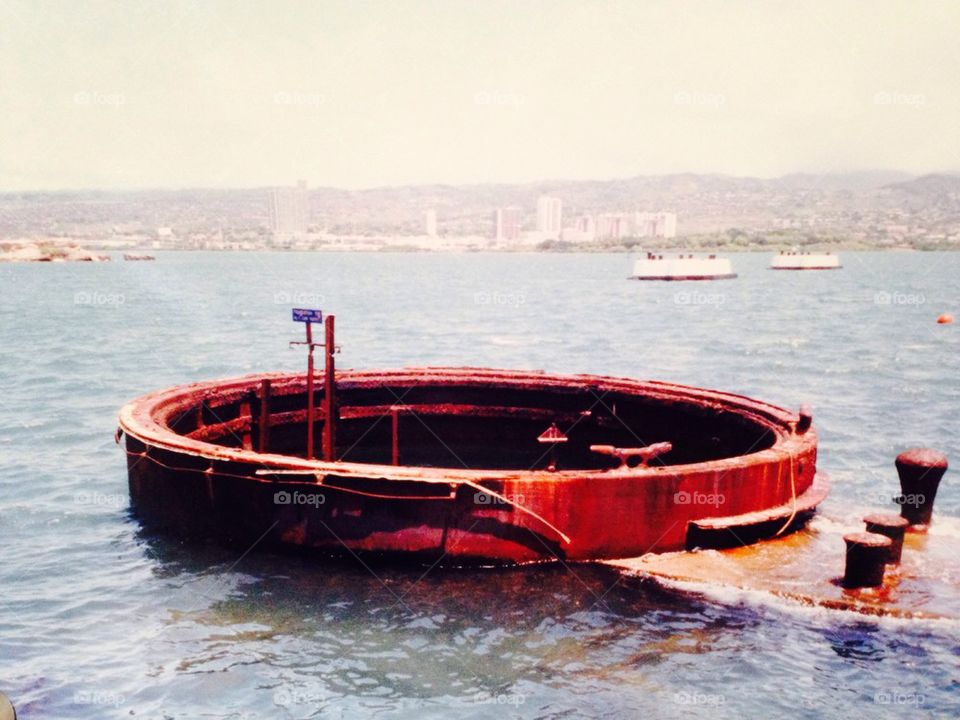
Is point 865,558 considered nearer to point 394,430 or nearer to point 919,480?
point 919,480

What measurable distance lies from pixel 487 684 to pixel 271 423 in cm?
955

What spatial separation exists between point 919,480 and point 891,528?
2.36 meters

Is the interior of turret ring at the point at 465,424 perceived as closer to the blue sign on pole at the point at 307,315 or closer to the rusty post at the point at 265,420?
the rusty post at the point at 265,420

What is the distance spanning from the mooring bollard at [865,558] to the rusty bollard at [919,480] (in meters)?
2.86

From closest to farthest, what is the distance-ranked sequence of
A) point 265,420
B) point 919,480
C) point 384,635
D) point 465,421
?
point 384,635 → point 919,480 → point 265,420 → point 465,421

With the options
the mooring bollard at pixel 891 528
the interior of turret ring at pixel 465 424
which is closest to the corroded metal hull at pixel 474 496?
the interior of turret ring at pixel 465 424

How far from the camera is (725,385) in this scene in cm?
3597

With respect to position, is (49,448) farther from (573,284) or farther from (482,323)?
(573,284)

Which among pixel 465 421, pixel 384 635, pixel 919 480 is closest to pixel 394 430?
pixel 465 421

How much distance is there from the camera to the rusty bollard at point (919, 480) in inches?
508

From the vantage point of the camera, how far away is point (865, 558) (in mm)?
10484

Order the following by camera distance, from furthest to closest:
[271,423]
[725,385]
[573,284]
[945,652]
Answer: [573,284]
[725,385]
[271,423]
[945,652]

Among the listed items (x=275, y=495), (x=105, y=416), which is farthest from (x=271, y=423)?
(x=105, y=416)

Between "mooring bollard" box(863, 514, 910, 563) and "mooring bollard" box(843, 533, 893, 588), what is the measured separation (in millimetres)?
565
